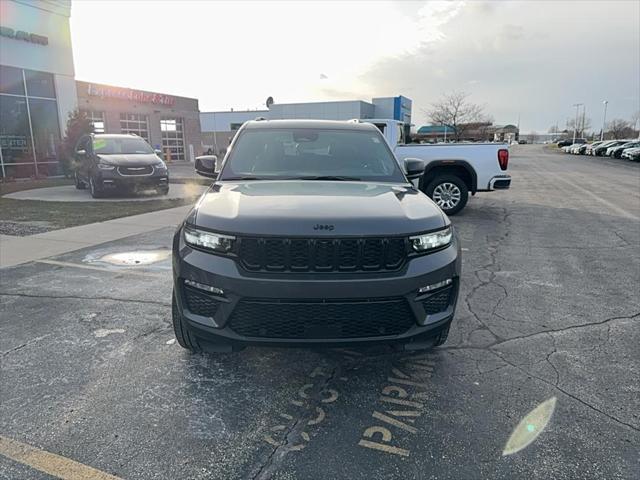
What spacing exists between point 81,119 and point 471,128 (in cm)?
4372

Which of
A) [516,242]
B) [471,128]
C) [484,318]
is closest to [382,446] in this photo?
[484,318]

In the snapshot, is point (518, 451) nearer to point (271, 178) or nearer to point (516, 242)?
point (271, 178)

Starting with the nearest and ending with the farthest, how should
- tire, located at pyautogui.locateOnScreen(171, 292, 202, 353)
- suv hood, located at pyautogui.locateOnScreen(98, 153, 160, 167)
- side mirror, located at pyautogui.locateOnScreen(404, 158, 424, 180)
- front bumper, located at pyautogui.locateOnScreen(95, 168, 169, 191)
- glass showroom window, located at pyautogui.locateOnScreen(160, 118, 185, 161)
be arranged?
tire, located at pyautogui.locateOnScreen(171, 292, 202, 353) → side mirror, located at pyautogui.locateOnScreen(404, 158, 424, 180) → front bumper, located at pyautogui.locateOnScreen(95, 168, 169, 191) → suv hood, located at pyautogui.locateOnScreen(98, 153, 160, 167) → glass showroom window, located at pyautogui.locateOnScreen(160, 118, 185, 161)

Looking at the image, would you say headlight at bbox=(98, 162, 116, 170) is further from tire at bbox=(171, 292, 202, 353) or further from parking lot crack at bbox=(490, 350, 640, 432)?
parking lot crack at bbox=(490, 350, 640, 432)

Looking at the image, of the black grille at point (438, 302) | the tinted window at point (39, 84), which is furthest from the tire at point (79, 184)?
the black grille at point (438, 302)

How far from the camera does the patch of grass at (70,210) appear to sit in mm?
9305

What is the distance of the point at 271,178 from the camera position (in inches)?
148

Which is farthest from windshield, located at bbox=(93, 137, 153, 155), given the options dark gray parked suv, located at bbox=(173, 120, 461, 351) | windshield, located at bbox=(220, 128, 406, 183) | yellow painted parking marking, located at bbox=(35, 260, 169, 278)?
dark gray parked suv, located at bbox=(173, 120, 461, 351)

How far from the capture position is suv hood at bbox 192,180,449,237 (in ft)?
8.65

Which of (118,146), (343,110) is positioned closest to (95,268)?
(118,146)

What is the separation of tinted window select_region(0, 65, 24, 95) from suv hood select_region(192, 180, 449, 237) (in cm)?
1924

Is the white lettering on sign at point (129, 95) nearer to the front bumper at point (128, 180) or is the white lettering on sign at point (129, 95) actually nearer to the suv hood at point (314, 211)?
the front bumper at point (128, 180)

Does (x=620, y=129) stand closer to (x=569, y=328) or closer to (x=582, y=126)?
(x=582, y=126)

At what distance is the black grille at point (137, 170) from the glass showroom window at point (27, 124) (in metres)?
9.07
